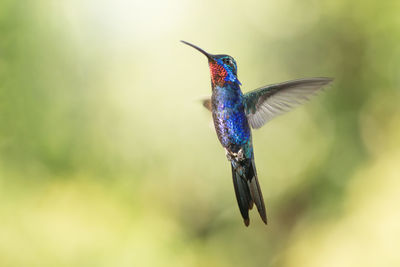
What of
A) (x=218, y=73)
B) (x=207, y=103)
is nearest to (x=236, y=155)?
(x=218, y=73)

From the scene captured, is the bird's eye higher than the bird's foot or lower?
higher

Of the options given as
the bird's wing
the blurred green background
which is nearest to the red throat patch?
the bird's wing

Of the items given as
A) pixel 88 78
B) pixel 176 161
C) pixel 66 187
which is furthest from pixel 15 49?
pixel 176 161

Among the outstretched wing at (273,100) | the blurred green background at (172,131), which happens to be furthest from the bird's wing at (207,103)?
the blurred green background at (172,131)

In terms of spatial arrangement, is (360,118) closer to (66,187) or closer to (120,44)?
(120,44)

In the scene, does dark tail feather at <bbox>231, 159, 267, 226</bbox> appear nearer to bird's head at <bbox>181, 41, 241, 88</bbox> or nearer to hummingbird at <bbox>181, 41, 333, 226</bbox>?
hummingbird at <bbox>181, 41, 333, 226</bbox>

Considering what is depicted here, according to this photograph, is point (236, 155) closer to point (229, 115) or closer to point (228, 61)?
point (229, 115)
